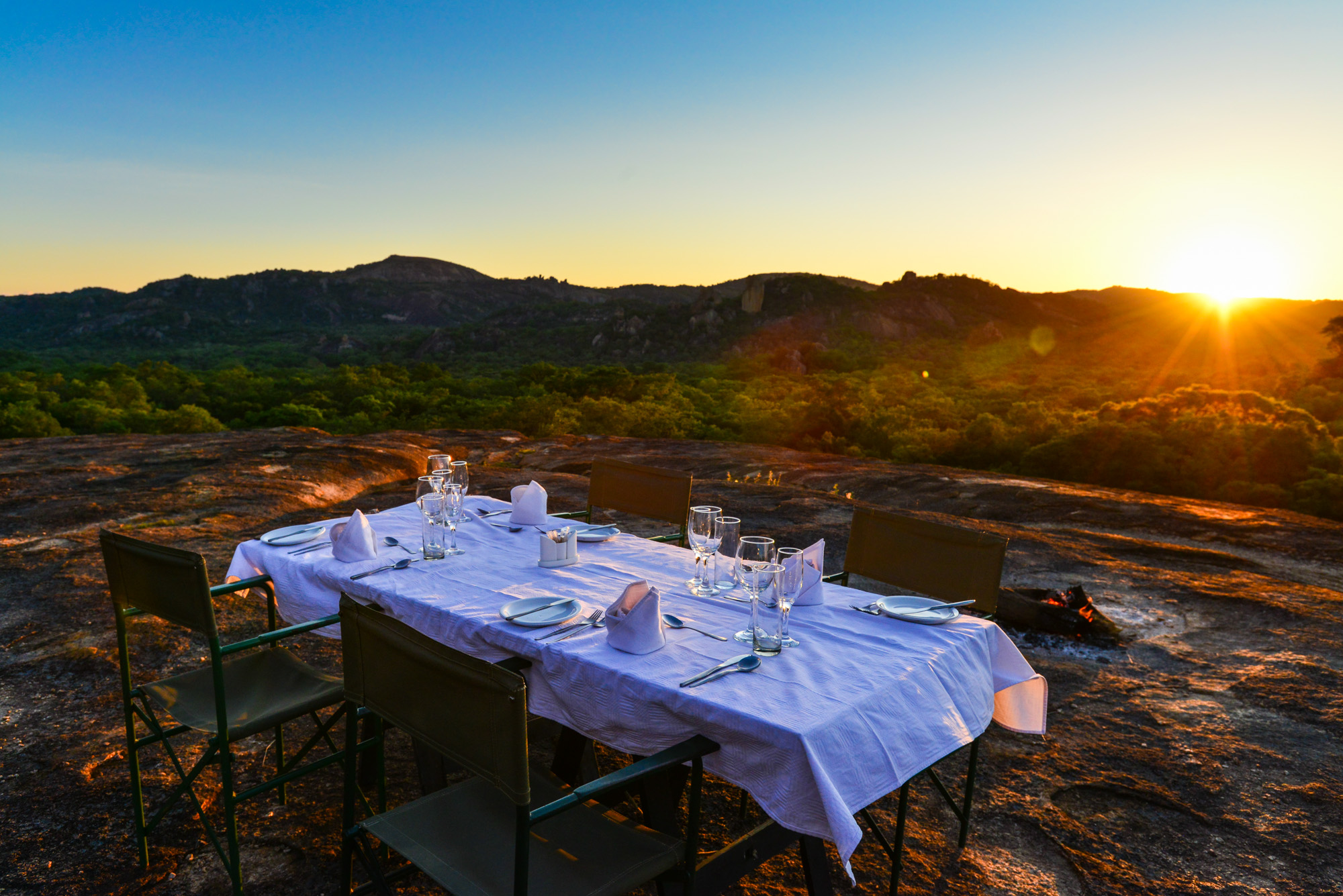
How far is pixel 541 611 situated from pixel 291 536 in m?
1.21

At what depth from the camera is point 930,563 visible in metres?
2.48

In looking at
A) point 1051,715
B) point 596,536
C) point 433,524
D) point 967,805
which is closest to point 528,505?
point 596,536

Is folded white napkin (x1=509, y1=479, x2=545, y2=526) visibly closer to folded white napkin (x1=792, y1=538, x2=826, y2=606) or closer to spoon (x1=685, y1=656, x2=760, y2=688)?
folded white napkin (x1=792, y1=538, x2=826, y2=606)

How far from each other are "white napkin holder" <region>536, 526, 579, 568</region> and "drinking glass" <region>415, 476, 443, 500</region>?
449mm

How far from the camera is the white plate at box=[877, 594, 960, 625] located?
1.87 meters

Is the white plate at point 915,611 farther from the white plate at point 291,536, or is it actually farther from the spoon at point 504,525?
the white plate at point 291,536

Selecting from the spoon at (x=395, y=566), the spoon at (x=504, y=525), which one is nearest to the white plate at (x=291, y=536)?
the spoon at (x=395, y=566)

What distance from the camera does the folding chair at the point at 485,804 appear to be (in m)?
1.28

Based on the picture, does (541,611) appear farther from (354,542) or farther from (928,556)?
(928,556)

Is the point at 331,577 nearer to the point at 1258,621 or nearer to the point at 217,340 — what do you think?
the point at 1258,621

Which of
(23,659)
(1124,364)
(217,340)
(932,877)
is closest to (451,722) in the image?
(932,877)

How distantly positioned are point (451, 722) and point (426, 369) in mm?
36291

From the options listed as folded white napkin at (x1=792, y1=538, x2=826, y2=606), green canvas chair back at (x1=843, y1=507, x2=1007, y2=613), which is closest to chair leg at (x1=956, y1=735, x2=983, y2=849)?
green canvas chair back at (x1=843, y1=507, x2=1007, y2=613)

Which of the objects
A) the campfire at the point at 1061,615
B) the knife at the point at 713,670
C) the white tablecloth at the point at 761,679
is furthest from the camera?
the campfire at the point at 1061,615
